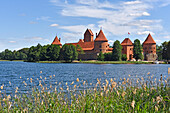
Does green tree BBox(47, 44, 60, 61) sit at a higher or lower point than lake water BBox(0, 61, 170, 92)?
higher

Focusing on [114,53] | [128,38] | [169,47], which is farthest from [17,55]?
[169,47]

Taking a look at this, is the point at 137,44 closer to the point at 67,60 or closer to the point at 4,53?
the point at 67,60

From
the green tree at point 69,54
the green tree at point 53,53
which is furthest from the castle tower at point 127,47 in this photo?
the green tree at point 53,53

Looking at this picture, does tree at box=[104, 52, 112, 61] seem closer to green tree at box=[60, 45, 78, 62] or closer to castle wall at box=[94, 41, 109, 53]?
green tree at box=[60, 45, 78, 62]

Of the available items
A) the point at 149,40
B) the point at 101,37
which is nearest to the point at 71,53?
the point at 101,37

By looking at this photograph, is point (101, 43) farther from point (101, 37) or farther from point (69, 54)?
point (69, 54)

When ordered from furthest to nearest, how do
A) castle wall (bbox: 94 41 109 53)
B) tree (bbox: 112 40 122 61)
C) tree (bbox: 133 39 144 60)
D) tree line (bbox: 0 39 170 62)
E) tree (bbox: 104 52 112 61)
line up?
castle wall (bbox: 94 41 109 53) < tree (bbox: 104 52 112 61) < tree (bbox: 133 39 144 60) < tree line (bbox: 0 39 170 62) < tree (bbox: 112 40 122 61)

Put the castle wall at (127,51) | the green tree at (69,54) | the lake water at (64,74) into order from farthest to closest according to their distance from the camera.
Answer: the castle wall at (127,51), the green tree at (69,54), the lake water at (64,74)

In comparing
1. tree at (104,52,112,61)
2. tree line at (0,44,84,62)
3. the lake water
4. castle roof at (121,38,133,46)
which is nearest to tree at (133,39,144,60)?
tree at (104,52,112,61)

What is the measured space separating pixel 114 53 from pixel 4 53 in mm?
109667

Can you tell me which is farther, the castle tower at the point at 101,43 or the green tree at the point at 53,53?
the castle tower at the point at 101,43

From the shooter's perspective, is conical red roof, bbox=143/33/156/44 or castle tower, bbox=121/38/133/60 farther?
conical red roof, bbox=143/33/156/44

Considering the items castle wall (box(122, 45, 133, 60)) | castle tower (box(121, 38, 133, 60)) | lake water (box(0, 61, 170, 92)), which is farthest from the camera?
castle tower (box(121, 38, 133, 60))

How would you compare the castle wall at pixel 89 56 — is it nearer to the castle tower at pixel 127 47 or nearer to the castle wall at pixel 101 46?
the castle wall at pixel 101 46
